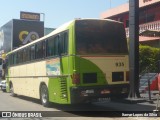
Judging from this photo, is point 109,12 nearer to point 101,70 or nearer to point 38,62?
point 38,62

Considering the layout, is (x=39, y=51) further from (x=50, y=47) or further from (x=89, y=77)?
(x=89, y=77)

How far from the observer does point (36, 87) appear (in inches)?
728

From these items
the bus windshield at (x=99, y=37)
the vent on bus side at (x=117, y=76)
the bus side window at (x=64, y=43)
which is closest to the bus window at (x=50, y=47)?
the bus side window at (x=64, y=43)

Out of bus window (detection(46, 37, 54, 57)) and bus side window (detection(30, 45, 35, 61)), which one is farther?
bus side window (detection(30, 45, 35, 61))

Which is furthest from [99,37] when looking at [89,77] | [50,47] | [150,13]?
[150,13]

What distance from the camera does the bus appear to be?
45.0ft

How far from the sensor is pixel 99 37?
47.3ft

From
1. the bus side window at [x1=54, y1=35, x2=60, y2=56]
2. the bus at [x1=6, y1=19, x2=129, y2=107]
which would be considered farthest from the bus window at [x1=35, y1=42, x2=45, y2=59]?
the bus side window at [x1=54, y1=35, x2=60, y2=56]

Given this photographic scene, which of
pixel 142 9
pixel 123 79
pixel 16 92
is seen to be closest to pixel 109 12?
pixel 142 9

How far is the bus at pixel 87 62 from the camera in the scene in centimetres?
1371

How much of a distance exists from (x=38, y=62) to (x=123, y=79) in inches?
195

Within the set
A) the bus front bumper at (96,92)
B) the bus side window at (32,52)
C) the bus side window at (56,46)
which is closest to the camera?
the bus front bumper at (96,92)

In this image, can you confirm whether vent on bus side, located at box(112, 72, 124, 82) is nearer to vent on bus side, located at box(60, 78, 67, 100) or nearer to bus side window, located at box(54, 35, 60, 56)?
vent on bus side, located at box(60, 78, 67, 100)

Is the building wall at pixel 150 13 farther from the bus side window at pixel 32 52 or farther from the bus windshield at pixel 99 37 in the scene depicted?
the bus windshield at pixel 99 37
